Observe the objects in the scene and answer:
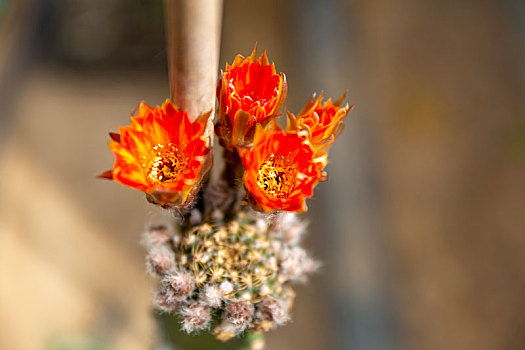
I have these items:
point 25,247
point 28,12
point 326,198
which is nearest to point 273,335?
point 326,198

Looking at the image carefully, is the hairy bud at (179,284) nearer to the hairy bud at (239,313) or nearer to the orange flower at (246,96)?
the hairy bud at (239,313)

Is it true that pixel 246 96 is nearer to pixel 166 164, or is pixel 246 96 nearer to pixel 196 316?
pixel 166 164

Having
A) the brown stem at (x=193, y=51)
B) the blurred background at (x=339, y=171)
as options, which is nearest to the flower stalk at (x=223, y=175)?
the brown stem at (x=193, y=51)

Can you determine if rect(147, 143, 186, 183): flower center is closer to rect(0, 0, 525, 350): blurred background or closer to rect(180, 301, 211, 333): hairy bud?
rect(180, 301, 211, 333): hairy bud

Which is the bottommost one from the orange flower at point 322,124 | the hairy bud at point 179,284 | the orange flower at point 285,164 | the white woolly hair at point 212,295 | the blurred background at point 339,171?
the white woolly hair at point 212,295

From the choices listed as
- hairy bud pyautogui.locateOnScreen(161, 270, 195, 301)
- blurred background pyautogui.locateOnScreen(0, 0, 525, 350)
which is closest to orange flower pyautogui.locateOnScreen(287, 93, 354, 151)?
hairy bud pyautogui.locateOnScreen(161, 270, 195, 301)

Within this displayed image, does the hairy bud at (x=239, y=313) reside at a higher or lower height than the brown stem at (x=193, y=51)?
lower
